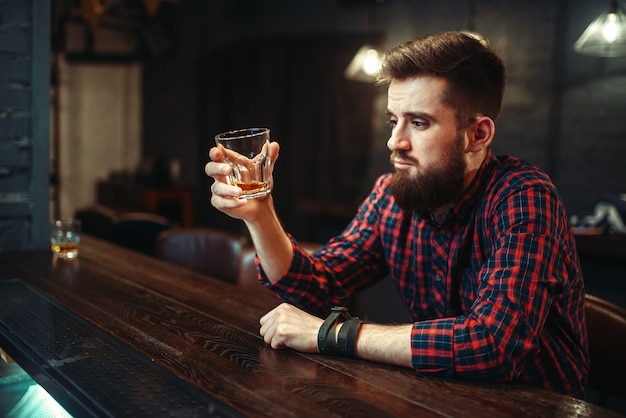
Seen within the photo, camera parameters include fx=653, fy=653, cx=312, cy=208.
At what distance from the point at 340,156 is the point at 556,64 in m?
1.97

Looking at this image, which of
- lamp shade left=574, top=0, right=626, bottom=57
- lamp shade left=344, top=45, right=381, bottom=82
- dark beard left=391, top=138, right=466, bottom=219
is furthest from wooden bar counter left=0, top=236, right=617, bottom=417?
lamp shade left=344, top=45, right=381, bottom=82

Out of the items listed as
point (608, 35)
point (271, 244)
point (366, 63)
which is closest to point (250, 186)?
point (271, 244)

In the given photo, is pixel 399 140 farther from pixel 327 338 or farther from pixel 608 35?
pixel 608 35

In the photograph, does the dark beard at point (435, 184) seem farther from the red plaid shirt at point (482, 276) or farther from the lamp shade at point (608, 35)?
the lamp shade at point (608, 35)

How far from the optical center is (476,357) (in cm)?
126

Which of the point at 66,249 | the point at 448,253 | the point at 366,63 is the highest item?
the point at 366,63

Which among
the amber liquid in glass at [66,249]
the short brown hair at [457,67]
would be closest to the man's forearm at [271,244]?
the short brown hair at [457,67]

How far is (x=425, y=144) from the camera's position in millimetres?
1609

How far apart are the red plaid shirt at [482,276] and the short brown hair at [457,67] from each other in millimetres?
176

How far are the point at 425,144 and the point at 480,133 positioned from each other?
6.4 inches

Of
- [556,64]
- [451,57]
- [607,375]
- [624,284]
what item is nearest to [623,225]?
[624,284]

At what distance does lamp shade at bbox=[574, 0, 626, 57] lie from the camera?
3.46 meters

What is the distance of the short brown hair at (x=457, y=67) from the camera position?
1576mm

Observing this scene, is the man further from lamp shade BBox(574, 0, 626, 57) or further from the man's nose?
lamp shade BBox(574, 0, 626, 57)
